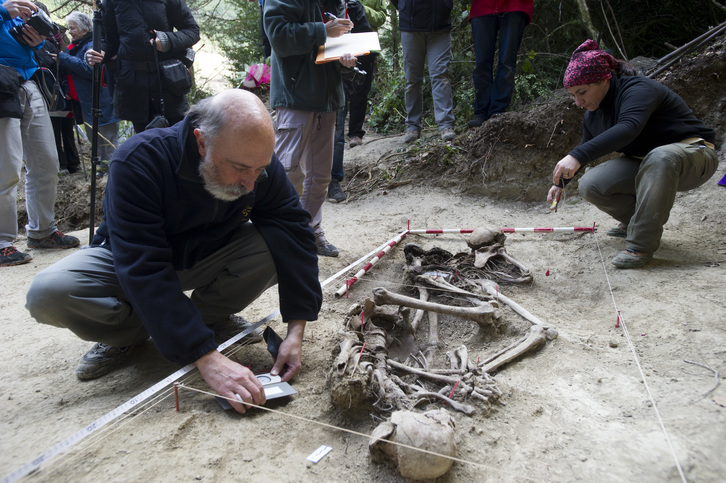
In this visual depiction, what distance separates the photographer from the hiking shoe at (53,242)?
15.7 feet

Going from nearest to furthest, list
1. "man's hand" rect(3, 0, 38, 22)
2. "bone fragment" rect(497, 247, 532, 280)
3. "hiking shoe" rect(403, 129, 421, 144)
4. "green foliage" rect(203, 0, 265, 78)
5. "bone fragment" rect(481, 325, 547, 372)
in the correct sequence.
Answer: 1. "bone fragment" rect(481, 325, 547, 372)
2. "bone fragment" rect(497, 247, 532, 280)
3. "man's hand" rect(3, 0, 38, 22)
4. "hiking shoe" rect(403, 129, 421, 144)
5. "green foliage" rect(203, 0, 265, 78)

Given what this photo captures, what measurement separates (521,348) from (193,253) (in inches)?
72.7

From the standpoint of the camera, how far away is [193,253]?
247 cm

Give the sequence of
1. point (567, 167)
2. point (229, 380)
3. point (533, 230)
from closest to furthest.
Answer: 1. point (229, 380)
2. point (567, 167)
3. point (533, 230)

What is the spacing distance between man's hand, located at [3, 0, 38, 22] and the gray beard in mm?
3243

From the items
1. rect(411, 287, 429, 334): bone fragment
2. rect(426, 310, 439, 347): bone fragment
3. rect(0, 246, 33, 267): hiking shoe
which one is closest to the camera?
rect(426, 310, 439, 347): bone fragment

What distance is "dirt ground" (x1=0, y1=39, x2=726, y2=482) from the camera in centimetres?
175

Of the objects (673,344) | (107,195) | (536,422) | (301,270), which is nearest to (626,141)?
(673,344)

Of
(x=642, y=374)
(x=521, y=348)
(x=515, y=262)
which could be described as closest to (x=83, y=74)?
(x=515, y=262)

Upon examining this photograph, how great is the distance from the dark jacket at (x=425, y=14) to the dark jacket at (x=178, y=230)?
4048mm

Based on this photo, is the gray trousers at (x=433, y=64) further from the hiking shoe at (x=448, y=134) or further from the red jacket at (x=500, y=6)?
the red jacket at (x=500, y=6)

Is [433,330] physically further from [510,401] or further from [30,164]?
[30,164]

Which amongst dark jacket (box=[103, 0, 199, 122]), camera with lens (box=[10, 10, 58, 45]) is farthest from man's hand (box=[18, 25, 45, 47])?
dark jacket (box=[103, 0, 199, 122])

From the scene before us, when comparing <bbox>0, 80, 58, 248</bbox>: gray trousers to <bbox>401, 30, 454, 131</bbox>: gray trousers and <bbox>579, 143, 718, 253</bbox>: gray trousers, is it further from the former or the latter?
<bbox>579, 143, 718, 253</bbox>: gray trousers
